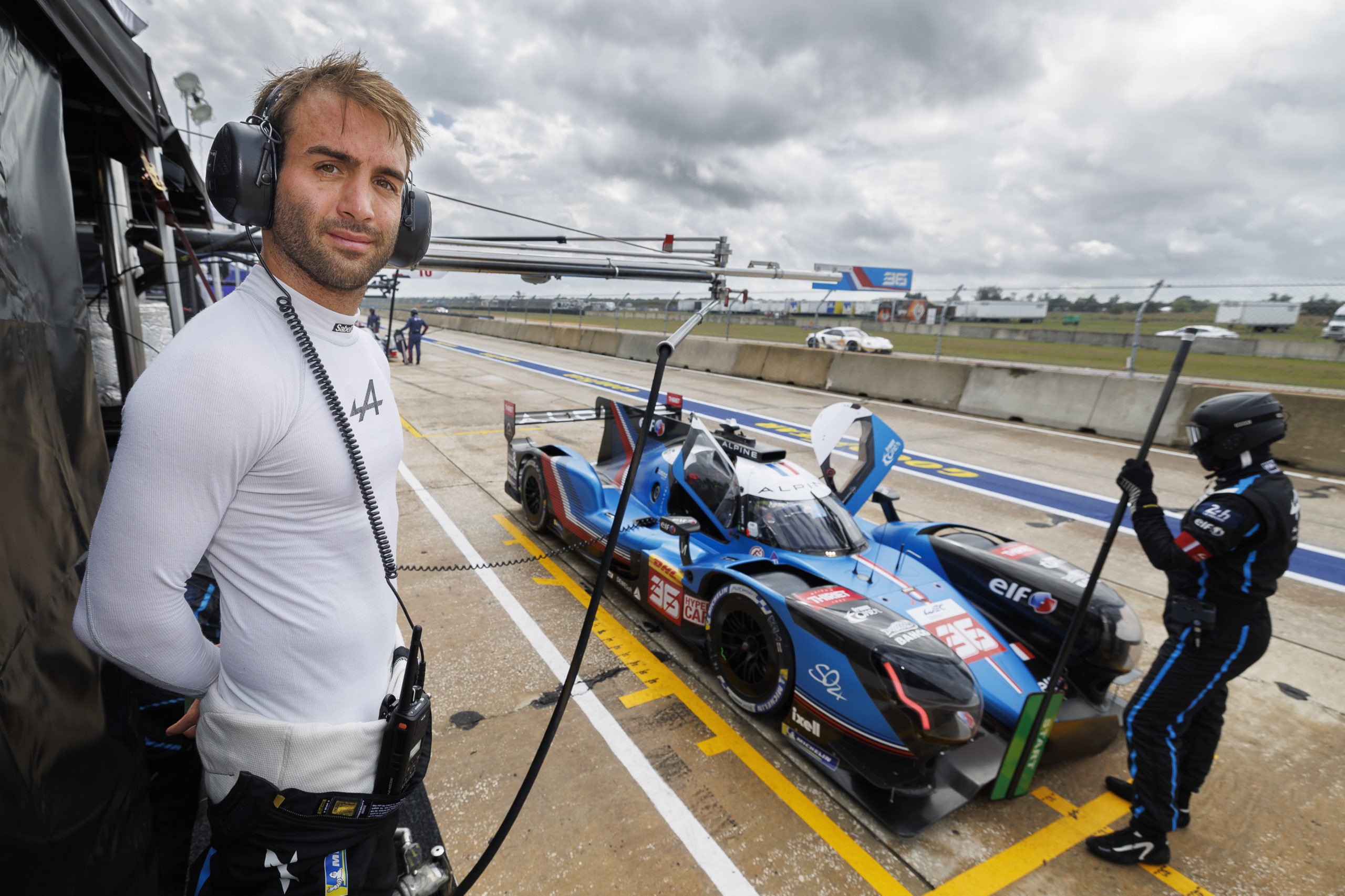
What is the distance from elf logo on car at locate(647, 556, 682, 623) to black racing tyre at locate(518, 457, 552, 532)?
5.85 ft

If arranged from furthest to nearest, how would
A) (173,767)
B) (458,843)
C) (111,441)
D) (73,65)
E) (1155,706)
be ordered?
(111,441), (73,65), (1155,706), (458,843), (173,767)

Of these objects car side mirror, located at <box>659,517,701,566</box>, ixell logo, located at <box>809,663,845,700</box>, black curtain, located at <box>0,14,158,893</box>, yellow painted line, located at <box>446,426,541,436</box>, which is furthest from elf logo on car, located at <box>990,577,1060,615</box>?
yellow painted line, located at <box>446,426,541,436</box>

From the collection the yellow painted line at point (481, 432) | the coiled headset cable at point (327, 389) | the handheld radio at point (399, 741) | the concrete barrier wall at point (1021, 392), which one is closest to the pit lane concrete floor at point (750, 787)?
the handheld radio at point (399, 741)

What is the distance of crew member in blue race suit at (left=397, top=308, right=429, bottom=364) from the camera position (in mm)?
19484

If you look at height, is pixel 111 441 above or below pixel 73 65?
below

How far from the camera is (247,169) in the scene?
46.4 inches

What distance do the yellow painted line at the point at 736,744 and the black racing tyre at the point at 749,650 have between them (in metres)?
0.20

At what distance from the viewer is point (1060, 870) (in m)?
2.59

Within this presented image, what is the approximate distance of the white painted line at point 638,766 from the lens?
2500 millimetres

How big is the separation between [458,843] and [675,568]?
6.15 feet

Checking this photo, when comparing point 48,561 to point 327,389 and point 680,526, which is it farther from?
point 680,526

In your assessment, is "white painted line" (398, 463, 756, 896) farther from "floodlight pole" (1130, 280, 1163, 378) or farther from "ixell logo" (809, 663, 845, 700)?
"floodlight pole" (1130, 280, 1163, 378)

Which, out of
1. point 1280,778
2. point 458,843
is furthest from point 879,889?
point 1280,778

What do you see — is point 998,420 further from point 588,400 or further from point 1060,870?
point 1060,870
